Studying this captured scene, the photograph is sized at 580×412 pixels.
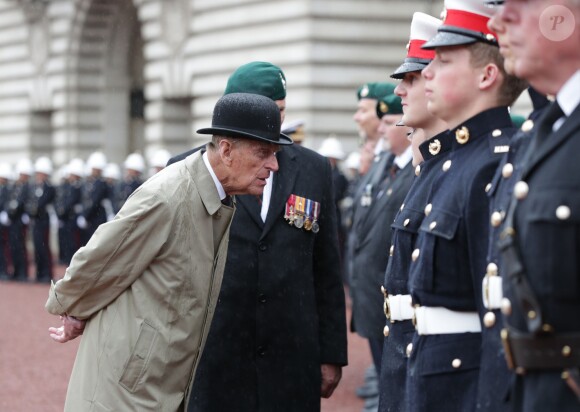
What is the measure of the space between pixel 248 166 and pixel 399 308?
76 centimetres

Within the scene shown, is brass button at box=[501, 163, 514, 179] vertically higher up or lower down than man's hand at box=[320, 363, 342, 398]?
higher up

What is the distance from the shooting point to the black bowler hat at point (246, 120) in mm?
4184

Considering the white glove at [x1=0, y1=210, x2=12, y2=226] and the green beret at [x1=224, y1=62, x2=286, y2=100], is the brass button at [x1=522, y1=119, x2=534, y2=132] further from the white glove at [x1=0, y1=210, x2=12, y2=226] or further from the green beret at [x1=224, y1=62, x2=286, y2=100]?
the white glove at [x1=0, y1=210, x2=12, y2=226]

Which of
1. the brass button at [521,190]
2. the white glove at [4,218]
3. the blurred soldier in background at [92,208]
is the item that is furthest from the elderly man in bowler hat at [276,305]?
the white glove at [4,218]

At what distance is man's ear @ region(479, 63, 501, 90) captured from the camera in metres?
3.76

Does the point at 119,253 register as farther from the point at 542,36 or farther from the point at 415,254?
the point at 542,36

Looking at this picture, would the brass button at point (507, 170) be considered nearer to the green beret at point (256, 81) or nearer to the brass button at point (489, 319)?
the brass button at point (489, 319)

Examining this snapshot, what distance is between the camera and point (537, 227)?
2.75 meters

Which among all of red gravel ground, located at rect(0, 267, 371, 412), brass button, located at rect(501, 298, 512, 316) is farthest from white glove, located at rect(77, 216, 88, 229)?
brass button, located at rect(501, 298, 512, 316)

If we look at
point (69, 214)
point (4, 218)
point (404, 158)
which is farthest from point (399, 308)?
point (4, 218)

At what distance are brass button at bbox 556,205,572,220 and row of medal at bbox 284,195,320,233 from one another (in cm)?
225

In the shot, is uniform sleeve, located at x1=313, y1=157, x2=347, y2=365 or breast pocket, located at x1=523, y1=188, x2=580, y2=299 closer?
breast pocket, located at x1=523, y1=188, x2=580, y2=299

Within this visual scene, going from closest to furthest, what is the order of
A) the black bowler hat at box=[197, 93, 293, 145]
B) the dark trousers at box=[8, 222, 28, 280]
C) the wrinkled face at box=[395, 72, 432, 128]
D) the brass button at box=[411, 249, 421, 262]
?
the brass button at box=[411, 249, 421, 262], the black bowler hat at box=[197, 93, 293, 145], the wrinkled face at box=[395, 72, 432, 128], the dark trousers at box=[8, 222, 28, 280]

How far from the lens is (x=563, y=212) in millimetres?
2693
